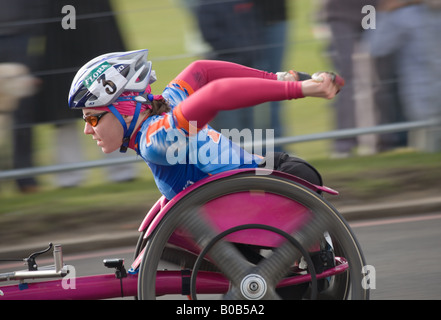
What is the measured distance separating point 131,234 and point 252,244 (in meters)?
2.23

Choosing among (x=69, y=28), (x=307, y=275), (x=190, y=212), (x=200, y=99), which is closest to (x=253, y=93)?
(x=200, y=99)

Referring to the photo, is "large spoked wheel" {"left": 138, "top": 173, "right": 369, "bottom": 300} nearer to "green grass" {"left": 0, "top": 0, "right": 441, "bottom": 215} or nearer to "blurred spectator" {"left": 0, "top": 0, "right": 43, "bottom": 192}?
"green grass" {"left": 0, "top": 0, "right": 441, "bottom": 215}

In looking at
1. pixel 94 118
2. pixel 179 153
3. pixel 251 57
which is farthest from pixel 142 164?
pixel 179 153

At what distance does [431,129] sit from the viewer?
5.94 metres

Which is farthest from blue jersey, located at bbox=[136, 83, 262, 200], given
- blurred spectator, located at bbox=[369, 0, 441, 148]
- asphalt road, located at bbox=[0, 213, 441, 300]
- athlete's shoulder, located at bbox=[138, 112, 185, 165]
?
blurred spectator, located at bbox=[369, 0, 441, 148]

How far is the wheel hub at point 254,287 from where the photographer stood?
3047 millimetres

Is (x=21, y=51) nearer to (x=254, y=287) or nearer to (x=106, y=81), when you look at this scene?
(x=106, y=81)

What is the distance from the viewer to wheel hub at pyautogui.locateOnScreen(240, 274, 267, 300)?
10.00ft

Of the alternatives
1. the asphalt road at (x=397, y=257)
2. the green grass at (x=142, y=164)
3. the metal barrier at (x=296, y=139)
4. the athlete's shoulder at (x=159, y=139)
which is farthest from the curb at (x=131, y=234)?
the athlete's shoulder at (x=159, y=139)

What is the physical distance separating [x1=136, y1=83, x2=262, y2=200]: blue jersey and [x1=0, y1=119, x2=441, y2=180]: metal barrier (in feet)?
7.87

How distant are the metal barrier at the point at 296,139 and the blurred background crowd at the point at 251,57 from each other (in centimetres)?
6

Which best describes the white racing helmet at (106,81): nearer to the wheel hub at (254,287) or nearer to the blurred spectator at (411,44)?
the wheel hub at (254,287)

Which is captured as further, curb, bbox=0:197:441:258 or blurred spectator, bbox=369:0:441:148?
blurred spectator, bbox=369:0:441:148

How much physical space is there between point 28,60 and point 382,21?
8.31 ft
